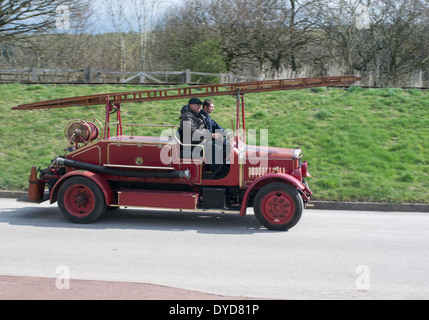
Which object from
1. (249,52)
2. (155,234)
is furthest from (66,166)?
(249,52)

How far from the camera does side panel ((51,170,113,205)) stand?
25.7ft

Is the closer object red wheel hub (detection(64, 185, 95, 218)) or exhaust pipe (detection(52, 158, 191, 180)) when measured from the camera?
exhaust pipe (detection(52, 158, 191, 180))

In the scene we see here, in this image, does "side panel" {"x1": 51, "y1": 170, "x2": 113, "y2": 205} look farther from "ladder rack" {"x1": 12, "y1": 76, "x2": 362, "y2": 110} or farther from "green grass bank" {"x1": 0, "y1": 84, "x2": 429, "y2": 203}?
"green grass bank" {"x1": 0, "y1": 84, "x2": 429, "y2": 203}

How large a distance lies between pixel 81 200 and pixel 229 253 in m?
2.85

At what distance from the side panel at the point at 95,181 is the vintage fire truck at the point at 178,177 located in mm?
16

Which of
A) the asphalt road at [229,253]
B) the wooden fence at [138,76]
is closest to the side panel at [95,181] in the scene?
the asphalt road at [229,253]

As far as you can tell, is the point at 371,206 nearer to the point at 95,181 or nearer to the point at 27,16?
the point at 95,181

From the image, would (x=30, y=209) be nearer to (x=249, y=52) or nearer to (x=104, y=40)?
(x=249, y=52)

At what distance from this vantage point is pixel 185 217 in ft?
28.4

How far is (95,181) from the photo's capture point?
784cm

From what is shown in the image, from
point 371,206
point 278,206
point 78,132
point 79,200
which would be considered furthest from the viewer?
point 371,206

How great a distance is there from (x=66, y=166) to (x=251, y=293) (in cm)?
449

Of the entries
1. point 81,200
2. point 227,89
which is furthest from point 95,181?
point 227,89

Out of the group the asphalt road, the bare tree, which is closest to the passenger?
the asphalt road
